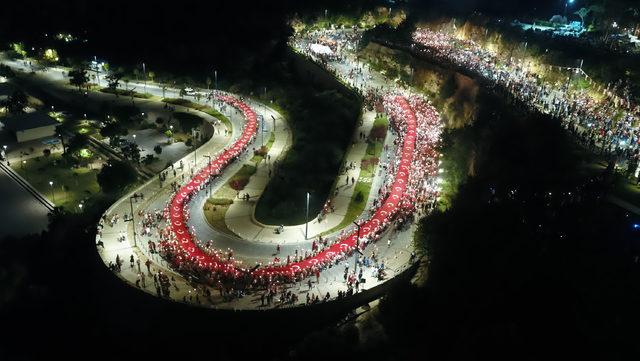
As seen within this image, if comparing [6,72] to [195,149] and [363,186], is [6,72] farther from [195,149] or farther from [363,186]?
[363,186]

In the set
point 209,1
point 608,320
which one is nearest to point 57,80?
point 209,1

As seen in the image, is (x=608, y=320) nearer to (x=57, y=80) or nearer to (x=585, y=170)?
(x=585, y=170)

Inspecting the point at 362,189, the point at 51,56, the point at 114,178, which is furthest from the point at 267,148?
the point at 51,56

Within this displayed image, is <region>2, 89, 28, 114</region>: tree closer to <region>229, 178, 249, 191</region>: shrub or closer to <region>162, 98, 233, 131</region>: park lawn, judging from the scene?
<region>162, 98, 233, 131</region>: park lawn

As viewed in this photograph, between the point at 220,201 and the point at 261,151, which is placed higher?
the point at 261,151

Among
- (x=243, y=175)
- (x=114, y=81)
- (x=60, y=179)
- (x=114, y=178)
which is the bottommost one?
(x=60, y=179)

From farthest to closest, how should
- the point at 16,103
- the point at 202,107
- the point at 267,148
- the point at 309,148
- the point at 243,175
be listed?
the point at 202,107 < the point at 16,103 < the point at 267,148 < the point at 309,148 < the point at 243,175

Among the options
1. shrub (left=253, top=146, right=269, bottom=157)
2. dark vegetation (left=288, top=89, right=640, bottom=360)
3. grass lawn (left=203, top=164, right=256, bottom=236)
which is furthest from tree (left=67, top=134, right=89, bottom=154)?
dark vegetation (left=288, top=89, right=640, bottom=360)
